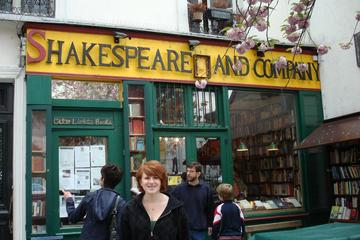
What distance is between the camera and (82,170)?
830 centimetres

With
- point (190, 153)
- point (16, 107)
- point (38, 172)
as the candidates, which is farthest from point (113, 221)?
point (190, 153)

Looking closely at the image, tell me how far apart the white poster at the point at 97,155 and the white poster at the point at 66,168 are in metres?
0.35

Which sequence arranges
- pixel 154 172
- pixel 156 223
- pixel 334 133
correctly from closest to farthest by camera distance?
pixel 156 223
pixel 154 172
pixel 334 133

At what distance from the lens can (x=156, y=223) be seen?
3809 mm

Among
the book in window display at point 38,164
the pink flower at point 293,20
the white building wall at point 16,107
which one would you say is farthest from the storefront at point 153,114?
the pink flower at point 293,20

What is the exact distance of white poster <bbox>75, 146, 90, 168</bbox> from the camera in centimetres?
830

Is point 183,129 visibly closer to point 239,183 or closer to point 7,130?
point 239,183

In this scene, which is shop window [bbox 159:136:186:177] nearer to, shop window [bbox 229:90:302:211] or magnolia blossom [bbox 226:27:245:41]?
shop window [bbox 229:90:302:211]

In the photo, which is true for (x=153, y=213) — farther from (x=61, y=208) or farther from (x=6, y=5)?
(x=6, y=5)

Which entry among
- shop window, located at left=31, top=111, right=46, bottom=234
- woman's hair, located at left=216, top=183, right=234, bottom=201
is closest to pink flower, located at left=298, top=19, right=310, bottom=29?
woman's hair, located at left=216, top=183, right=234, bottom=201

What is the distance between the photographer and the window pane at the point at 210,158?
9.37 metres

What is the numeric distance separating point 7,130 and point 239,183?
4948 mm

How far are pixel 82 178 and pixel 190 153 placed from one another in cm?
213

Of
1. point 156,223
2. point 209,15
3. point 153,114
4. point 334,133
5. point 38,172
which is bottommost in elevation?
point 156,223
